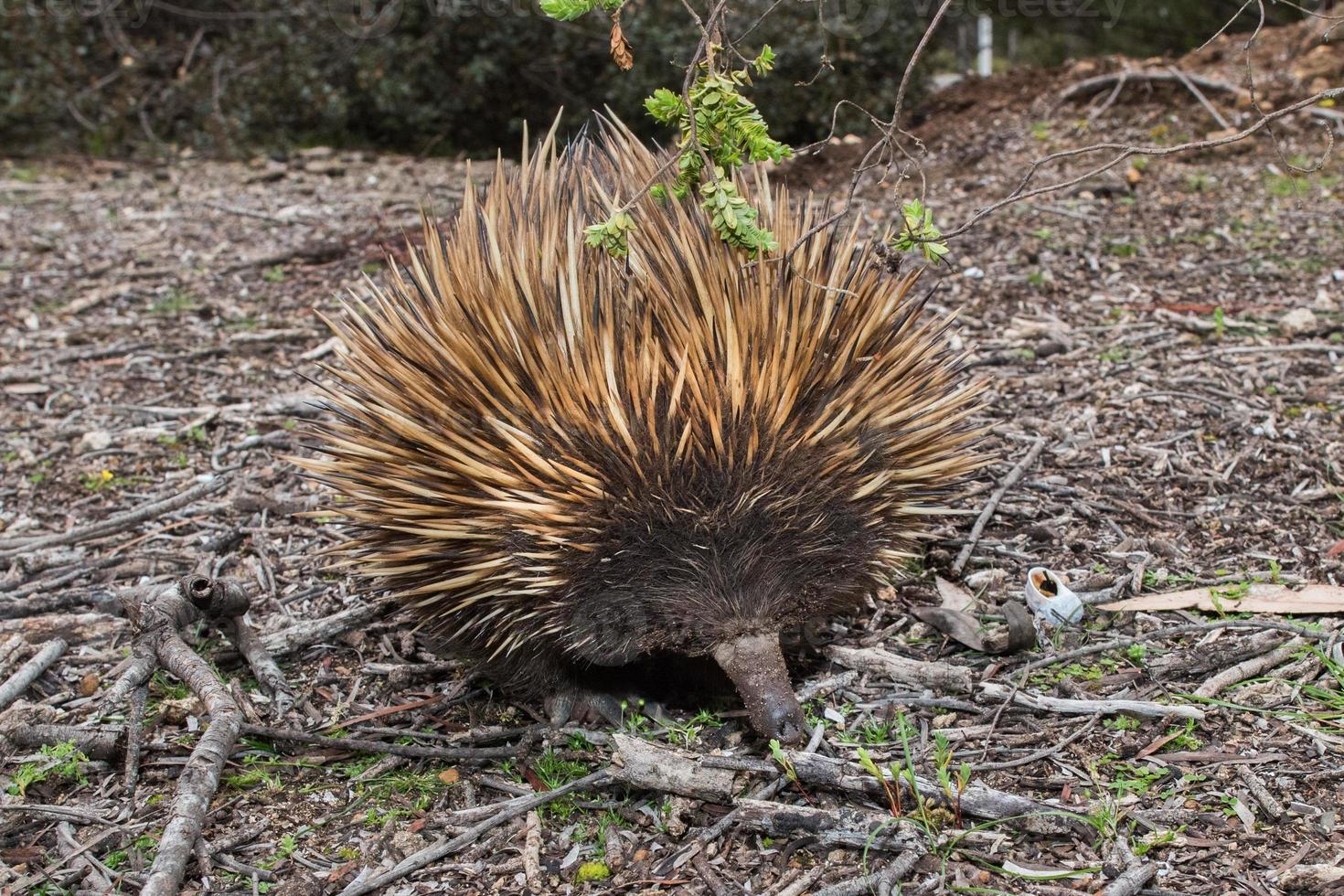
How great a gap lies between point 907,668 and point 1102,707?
48cm

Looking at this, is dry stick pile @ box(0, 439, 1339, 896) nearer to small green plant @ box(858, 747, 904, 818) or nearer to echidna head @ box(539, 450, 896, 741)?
small green plant @ box(858, 747, 904, 818)

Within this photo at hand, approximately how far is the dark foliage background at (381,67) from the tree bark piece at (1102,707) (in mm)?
5018

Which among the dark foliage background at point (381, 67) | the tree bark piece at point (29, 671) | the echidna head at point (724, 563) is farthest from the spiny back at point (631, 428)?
the dark foliage background at point (381, 67)

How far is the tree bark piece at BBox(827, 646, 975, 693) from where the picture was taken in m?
3.16

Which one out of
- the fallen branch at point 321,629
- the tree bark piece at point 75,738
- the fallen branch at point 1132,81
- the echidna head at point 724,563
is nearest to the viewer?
the echidna head at point 724,563

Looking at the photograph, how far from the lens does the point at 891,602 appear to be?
12.0ft

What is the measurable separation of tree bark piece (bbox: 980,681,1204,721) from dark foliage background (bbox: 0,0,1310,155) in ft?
16.5

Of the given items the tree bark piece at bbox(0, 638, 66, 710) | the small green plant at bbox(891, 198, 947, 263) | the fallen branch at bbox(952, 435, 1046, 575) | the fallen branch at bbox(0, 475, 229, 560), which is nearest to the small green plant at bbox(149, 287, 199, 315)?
the fallen branch at bbox(0, 475, 229, 560)

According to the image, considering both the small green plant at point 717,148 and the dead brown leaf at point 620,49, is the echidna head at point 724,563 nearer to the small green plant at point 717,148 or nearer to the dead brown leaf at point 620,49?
the small green plant at point 717,148

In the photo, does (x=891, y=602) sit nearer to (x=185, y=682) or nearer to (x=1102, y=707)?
(x=1102, y=707)

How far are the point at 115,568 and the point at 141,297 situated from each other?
2.79 metres

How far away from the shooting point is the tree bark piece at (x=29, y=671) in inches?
132

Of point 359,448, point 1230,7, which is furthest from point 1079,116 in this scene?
point 359,448

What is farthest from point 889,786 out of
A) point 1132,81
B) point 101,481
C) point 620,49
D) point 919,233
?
point 1132,81
